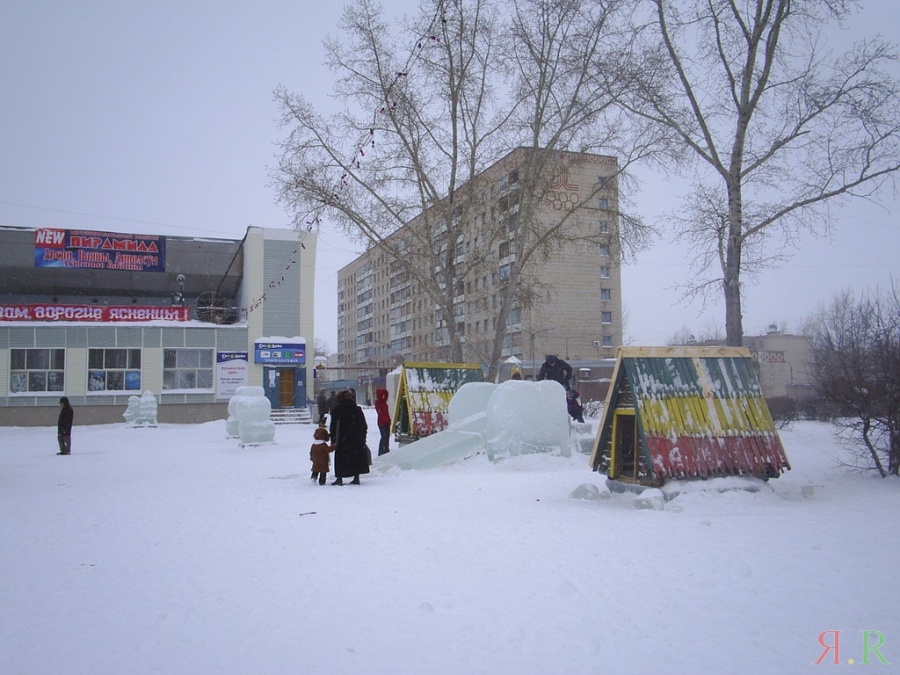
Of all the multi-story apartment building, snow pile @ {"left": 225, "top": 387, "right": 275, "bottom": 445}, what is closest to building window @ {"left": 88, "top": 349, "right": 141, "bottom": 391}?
the multi-story apartment building

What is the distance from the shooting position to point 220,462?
15664 mm

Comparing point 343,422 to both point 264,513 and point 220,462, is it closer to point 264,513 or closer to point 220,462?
point 264,513

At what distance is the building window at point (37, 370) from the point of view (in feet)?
109

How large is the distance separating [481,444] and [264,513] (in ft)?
18.3

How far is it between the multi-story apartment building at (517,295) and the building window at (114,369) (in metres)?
12.8

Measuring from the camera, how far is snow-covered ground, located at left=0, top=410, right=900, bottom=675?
3889 millimetres

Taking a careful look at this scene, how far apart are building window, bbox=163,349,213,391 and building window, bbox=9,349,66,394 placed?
15.3 feet

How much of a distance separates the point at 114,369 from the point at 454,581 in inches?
1316

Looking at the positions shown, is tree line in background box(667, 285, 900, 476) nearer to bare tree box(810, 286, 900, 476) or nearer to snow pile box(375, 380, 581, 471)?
bare tree box(810, 286, 900, 476)

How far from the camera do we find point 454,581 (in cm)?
523

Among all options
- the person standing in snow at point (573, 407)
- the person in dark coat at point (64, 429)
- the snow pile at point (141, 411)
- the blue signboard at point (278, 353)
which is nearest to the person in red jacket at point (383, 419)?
the person standing in snow at point (573, 407)

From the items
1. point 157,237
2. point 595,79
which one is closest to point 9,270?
point 157,237

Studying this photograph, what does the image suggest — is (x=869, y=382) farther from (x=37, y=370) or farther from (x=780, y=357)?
(x=780, y=357)

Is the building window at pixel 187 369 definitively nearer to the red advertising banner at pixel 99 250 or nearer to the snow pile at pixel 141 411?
the snow pile at pixel 141 411
